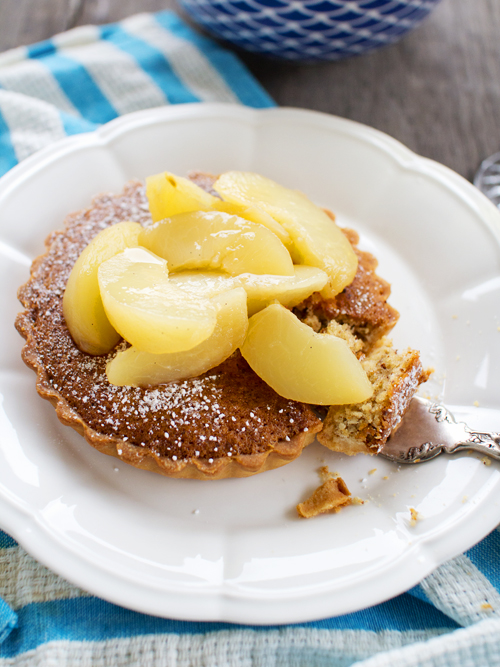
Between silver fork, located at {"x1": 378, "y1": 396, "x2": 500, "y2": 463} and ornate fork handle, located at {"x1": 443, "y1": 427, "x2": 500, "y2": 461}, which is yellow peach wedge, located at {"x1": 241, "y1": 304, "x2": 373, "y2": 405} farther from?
ornate fork handle, located at {"x1": 443, "y1": 427, "x2": 500, "y2": 461}

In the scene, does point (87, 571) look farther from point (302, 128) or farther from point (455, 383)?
point (302, 128)

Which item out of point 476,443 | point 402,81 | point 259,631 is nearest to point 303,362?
point 476,443

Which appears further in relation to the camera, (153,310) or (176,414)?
(176,414)

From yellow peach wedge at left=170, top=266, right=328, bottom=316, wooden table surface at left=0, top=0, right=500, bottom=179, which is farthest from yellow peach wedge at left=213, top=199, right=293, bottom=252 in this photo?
wooden table surface at left=0, top=0, right=500, bottom=179

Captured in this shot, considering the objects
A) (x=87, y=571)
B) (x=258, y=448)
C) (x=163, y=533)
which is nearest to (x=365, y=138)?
(x=258, y=448)

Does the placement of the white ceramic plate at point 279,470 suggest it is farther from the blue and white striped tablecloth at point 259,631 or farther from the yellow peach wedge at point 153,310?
the yellow peach wedge at point 153,310

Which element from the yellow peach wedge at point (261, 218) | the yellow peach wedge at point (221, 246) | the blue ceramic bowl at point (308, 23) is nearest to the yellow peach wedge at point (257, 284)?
the yellow peach wedge at point (221, 246)

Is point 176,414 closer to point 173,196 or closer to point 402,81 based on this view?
point 173,196
